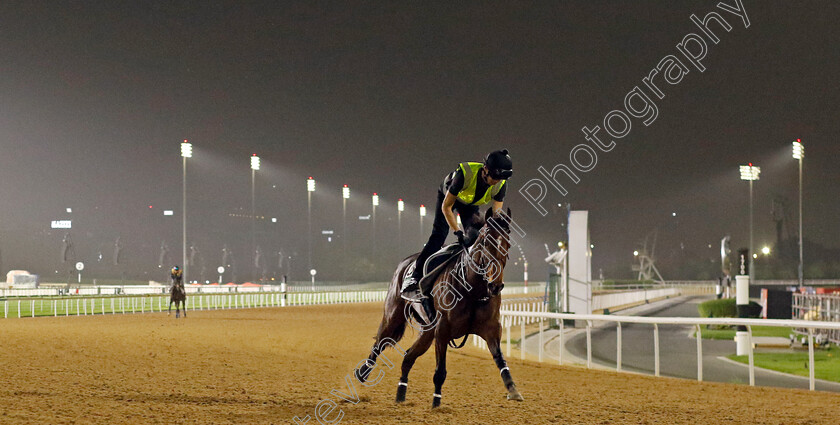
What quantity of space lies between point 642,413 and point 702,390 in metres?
2.60

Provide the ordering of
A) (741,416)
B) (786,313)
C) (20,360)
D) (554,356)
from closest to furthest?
(741,416), (20,360), (554,356), (786,313)

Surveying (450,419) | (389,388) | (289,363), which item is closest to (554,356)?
(289,363)

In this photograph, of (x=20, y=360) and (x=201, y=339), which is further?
(x=201, y=339)

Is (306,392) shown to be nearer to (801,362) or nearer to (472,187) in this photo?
(472,187)

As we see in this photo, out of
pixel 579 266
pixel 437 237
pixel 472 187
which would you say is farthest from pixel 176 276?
Result: pixel 472 187

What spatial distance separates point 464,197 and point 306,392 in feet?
10.3

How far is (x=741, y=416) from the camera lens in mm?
7461

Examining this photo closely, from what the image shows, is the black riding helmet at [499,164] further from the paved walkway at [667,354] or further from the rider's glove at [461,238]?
the paved walkway at [667,354]

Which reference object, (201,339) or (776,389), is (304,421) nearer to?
(776,389)

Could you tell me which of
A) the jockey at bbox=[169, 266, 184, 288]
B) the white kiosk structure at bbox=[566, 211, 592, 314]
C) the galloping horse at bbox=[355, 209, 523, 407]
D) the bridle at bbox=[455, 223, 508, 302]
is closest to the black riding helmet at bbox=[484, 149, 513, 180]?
the galloping horse at bbox=[355, 209, 523, 407]

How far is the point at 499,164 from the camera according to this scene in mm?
6938

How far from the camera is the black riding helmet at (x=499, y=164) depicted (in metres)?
6.94

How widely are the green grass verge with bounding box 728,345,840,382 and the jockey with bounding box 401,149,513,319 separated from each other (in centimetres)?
793

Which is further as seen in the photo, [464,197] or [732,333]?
[732,333]
